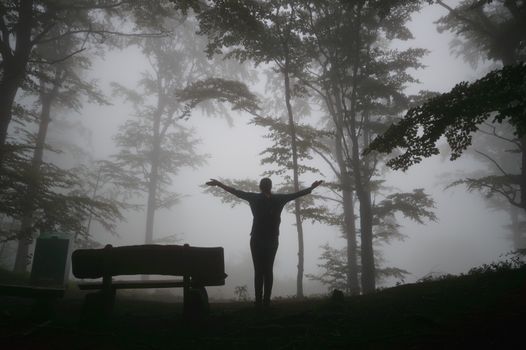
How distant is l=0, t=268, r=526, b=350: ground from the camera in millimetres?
3244

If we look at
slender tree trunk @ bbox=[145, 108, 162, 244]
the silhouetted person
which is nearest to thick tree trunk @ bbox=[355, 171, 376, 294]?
the silhouetted person

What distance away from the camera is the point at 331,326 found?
436 cm

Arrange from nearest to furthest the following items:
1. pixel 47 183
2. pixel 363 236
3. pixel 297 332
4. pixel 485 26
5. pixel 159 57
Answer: pixel 297 332 < pixel 363 236 < pixel 47 183 < pixel 485 26 < pixel 159 57

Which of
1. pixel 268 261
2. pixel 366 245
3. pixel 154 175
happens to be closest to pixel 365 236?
pixel 366 245

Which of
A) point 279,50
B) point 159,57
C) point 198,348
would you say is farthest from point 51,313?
point 159,57

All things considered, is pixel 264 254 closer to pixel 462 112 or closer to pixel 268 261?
pixel 268 261

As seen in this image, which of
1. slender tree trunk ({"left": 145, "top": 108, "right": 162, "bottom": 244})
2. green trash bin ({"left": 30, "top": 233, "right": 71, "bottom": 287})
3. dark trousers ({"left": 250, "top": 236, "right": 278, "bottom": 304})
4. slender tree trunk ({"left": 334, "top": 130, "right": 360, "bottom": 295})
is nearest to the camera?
dark trousers ({"left": 250, "top": 236, "right": 278, "bottom": 304})

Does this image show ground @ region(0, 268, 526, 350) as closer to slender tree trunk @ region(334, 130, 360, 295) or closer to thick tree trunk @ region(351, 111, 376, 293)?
thick tree trunk @ region(351, 111, 376, 293)

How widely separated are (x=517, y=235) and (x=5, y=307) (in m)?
37.0

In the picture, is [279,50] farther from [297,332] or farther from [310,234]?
[310,234]

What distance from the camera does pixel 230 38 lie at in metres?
11.6

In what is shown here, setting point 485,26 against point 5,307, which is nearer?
point 5,307

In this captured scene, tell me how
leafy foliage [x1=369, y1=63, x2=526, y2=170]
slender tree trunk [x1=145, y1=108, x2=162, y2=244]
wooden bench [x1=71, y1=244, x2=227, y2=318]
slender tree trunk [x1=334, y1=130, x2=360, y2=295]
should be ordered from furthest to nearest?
slender tree trunk [x1=145, y1=108, x2=162, y2=244]
slender tree trunk [x1=334, y1=130, x2=360, y2=295]
wooden bench [x1=71, y1=244, x2=227, y2=318]
leafy foliage [x1=369, y1=63, x2=526, y2=170]

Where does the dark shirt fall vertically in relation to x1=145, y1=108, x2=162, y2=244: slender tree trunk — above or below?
below
